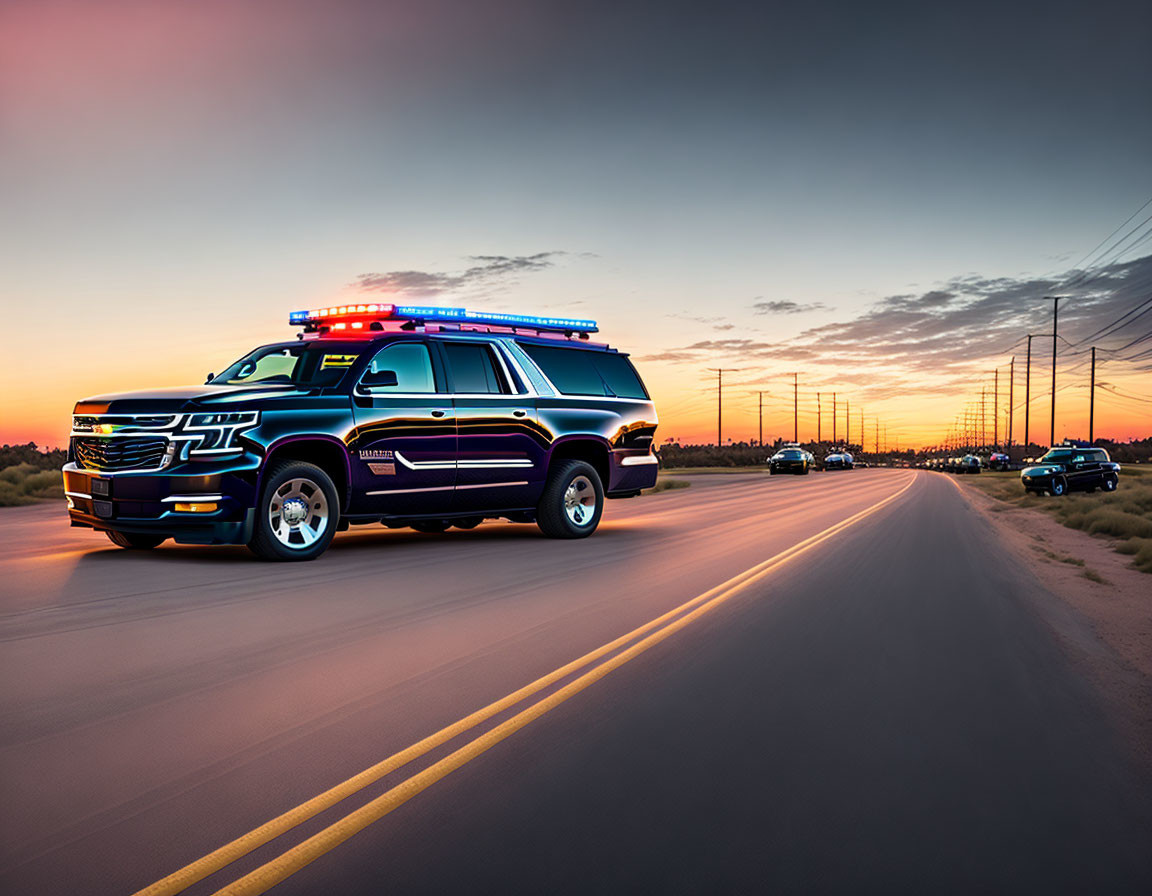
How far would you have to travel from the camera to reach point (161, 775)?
4641 millimetres

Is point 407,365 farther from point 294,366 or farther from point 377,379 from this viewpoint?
point 294,366

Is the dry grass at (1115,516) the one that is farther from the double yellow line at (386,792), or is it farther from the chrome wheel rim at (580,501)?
the double yellow line at (386,792)

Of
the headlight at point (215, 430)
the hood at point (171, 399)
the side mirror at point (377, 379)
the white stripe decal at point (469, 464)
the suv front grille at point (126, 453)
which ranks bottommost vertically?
the white stripe decal at point (469, 464)

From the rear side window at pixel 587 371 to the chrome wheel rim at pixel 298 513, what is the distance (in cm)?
414

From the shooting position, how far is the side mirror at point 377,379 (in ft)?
41.7

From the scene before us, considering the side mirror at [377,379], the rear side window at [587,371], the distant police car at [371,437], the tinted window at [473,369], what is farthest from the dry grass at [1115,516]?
the side mirror at [377,379]

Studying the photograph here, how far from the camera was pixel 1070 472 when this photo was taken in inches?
1547

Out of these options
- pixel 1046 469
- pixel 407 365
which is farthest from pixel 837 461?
pixel 407 365

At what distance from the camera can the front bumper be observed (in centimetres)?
1140

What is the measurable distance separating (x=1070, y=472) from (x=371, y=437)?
33.6m

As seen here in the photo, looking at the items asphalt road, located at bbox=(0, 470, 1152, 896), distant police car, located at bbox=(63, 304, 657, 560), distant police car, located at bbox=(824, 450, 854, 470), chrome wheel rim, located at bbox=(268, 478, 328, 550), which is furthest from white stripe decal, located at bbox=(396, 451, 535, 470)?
distant police car, located at bbox=(824, 450, 854, 470)

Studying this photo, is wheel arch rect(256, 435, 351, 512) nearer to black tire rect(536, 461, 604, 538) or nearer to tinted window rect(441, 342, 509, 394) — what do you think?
tinted window rect(441, 342, 509, 394)

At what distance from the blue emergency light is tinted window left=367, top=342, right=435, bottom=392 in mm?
428

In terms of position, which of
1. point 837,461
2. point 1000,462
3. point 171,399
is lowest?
point 1000,462
